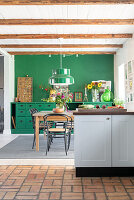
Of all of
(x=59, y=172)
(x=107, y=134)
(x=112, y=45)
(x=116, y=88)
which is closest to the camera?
(x=107, y=134)

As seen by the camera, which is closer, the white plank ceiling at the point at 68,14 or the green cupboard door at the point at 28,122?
the white plank ceiling at the point at 68,14

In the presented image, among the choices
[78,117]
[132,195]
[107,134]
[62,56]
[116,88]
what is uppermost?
[62,56]

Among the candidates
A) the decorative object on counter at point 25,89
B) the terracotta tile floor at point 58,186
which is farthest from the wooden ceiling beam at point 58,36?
the terracotta tile floor at point 58,186

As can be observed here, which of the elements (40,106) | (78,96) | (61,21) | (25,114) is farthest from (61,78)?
(78,96)

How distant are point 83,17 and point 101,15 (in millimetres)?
366

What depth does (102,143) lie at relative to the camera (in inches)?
141

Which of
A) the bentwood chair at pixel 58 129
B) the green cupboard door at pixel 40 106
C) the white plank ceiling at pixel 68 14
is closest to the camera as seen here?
the white plank ceiling at pixel 68 14

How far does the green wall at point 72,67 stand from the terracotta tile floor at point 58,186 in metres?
5.34

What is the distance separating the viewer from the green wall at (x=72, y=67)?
8.94m

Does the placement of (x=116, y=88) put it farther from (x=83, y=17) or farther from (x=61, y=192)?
(x=61, y=192)

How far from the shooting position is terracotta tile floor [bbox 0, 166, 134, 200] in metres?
2.88

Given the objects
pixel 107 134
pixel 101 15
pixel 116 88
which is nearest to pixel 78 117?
pixel 107 134

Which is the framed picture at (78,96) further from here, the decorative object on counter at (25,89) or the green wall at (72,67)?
the decorative object on counter at (25,89)

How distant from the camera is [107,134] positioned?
3.57 metres
